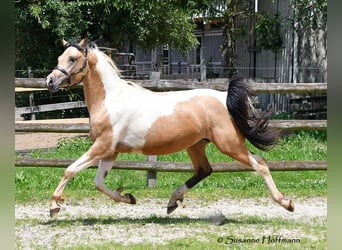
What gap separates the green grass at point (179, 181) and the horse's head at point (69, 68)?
2.34 meters

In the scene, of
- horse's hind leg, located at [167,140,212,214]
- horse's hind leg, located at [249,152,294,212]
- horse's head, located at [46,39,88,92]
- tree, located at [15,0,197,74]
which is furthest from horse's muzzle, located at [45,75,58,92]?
tree, located at [15,0,197,74]

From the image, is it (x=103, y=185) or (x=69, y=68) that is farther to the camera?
(x=103, y=185)

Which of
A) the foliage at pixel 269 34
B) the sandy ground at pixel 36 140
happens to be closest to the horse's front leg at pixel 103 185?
the sandy ground at pixel 36 140

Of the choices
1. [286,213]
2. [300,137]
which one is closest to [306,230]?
[286,213]

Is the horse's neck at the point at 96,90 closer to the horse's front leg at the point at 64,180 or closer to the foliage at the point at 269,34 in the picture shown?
the horse's front leg at the point at 64,180

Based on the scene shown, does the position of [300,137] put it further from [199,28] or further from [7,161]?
[199,28]

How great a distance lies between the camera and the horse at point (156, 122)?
4.61 metres

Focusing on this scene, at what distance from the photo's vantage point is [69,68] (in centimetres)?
448

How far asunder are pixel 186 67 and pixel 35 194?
14525mm

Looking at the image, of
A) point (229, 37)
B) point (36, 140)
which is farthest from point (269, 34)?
point (36, 140)

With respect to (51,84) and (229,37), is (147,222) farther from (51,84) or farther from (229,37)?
(229,37)

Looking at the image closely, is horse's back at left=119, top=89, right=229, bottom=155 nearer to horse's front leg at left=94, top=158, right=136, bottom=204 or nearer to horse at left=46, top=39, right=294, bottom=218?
horse at left=46, top=39, right=294, bottom=218

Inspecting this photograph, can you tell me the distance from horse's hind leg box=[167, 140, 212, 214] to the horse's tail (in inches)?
18.6

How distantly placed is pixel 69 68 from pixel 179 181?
11.3 feet
